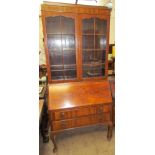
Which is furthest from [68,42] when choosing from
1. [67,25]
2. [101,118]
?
[101,118]

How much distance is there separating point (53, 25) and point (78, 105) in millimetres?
1158

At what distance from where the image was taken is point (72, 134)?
2.44 meters

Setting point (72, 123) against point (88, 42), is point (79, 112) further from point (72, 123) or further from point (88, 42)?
point (88, 42)

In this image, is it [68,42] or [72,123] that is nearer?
[72,123]

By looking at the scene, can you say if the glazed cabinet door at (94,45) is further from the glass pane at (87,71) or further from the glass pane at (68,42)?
the glass pane at (68,42)

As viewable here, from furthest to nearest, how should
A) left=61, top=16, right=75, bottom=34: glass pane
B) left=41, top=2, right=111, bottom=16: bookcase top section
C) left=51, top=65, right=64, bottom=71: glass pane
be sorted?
left=51, top=65, right=64, bottom=71: glass pane < left=61, top=16, right=75, bottom=34: glass pane < left=41, top=2, right=111, bottom=16: bookcase top section

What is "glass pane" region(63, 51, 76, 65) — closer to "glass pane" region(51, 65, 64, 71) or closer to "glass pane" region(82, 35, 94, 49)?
"glass pane" region(51, 65, 64, 71)

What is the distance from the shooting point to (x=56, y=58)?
2.15 m

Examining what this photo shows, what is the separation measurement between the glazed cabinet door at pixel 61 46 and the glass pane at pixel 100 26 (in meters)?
0.38

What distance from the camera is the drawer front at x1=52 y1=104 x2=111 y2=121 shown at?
195 cm

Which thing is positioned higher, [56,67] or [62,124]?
[56,67]

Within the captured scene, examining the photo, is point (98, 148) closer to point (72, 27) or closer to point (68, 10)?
point (72, 27)

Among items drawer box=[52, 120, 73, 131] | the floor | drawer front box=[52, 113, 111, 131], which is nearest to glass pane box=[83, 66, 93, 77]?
drawer front box=[52, 113, 111, 131]
